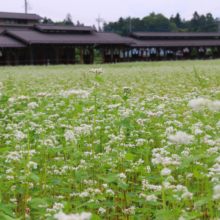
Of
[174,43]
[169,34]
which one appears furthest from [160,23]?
[174,43]

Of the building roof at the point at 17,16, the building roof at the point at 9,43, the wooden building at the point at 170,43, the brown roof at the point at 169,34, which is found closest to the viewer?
the building roof at the point at 9,43

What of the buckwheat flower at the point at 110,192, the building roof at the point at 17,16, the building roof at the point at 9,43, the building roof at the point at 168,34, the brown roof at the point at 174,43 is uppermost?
the building roof at the point at 17,16

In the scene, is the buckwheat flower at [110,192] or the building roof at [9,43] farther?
the building roof at [9,43]

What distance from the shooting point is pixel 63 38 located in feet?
114

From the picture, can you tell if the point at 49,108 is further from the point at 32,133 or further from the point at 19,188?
the point at 19,188

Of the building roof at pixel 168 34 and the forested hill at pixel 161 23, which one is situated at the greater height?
the forested hill at pixel 161 23

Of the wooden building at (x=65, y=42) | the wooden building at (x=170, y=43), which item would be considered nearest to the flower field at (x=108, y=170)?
the wooden building at (x=65, y=42)

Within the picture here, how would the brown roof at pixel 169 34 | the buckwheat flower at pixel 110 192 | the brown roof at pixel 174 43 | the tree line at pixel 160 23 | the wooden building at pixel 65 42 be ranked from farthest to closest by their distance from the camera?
the tree line at pixel 160 23 → the brown roof at pixel 169 34 → the brown roof at pixel 174 43 → the wooden building at pixel 65 42 → the buckwheat flower at pixel 110 192

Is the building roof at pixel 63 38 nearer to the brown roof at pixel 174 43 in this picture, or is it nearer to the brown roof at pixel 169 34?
the brown roof at pixel 174 43

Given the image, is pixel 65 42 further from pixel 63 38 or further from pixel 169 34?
pixel 169 34

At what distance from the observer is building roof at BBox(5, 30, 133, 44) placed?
32306mm

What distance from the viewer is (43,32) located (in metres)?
37.0

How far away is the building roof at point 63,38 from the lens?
32.3 m

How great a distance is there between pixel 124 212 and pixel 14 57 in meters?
35.1
